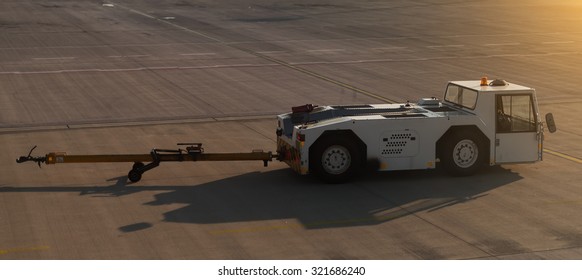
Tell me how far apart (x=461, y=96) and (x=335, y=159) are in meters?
3.46

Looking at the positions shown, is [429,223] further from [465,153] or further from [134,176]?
[134,176]

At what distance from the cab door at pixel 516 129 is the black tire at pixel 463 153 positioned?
1.43ft

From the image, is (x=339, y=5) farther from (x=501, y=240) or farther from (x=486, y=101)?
(x=501, y=240)

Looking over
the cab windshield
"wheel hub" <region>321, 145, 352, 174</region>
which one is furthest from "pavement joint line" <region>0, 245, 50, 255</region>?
the cab windshield

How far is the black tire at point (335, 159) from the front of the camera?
20.9 m

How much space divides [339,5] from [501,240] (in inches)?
2370

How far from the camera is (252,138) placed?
87.5ft

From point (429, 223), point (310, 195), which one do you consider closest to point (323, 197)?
point (310, 195)

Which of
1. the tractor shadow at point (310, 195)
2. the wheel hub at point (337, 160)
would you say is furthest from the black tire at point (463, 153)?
the wheel hub at point (337, 160)

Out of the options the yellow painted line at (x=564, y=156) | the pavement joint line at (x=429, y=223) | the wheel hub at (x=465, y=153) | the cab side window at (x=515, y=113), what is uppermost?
the cab side window at (x=515, y=113)

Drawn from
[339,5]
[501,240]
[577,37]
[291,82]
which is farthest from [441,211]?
[339,5]

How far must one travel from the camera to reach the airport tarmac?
1727 cm

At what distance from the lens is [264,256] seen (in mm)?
16281

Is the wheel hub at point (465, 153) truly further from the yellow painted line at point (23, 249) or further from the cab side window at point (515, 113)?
the yellow painted line at point (23, 249)
